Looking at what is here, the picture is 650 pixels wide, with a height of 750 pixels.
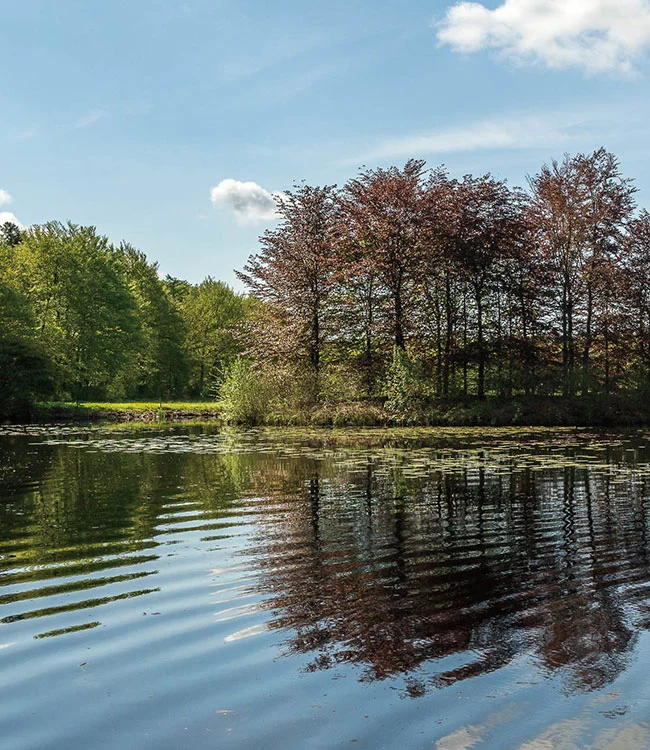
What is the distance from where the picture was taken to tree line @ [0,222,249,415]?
4025 cm

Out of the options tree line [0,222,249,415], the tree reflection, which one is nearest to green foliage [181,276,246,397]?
tree line [0,222,249,415]

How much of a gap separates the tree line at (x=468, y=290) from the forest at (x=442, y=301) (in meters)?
0.07

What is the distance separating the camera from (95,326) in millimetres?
52188

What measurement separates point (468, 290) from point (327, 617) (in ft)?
96.3

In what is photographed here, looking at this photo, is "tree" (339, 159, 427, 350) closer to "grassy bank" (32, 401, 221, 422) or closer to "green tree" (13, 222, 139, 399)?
"grassy bank" (32, 401, 221, 422)

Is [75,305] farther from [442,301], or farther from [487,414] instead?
[487,414]

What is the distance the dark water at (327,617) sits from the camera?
3.77m

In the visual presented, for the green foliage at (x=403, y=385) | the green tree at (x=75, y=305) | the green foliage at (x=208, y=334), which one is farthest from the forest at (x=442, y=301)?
the green foliage at (x=208, y=334)

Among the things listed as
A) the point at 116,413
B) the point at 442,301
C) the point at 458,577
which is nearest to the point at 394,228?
the point at 442,301

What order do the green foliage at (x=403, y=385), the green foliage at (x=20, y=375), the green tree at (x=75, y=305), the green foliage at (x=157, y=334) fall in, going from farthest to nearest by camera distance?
the green foliage at (x=157, y=334) < the green tree at (x=75, y=305) < the green foliage at (x=20, y=375) < the green foliage at (x=403, y=385)

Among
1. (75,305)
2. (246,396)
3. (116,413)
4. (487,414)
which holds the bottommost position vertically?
(487,414)

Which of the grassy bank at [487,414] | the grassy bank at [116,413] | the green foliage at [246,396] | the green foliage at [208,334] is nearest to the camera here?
the grassy bank at [487,414]

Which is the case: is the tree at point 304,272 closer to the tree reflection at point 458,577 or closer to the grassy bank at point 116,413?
the grassy bank at point 116,413

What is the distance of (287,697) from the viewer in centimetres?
407
